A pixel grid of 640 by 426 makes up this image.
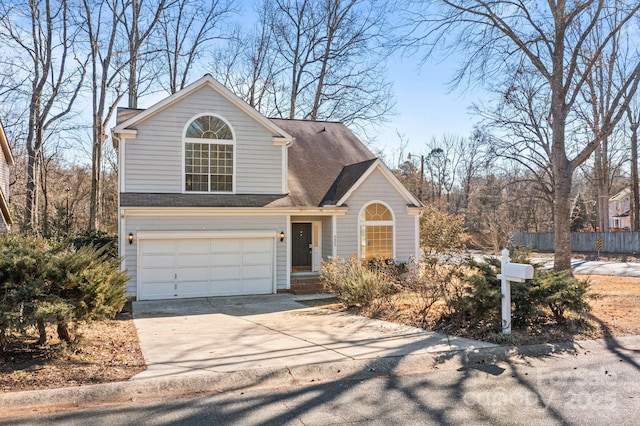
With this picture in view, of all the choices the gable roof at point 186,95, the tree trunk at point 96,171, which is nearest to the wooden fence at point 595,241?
the gable roof at point 186,95

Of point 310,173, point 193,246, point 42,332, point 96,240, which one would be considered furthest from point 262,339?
point 96,240

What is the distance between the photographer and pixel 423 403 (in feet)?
16.3

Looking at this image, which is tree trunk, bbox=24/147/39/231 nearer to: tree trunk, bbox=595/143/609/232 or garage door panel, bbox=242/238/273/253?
garage door panel, bbox=242/238/273/253

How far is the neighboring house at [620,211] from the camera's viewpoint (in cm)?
5134

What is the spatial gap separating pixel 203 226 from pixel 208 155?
2.35 m

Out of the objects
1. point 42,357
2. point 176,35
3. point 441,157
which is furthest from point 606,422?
point 441,157

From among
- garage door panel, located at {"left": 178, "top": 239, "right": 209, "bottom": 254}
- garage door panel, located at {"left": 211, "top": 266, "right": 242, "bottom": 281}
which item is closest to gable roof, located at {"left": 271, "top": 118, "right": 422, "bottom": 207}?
garage door panel, located at {"left": 211, "top": 266, "right": 242, "bottom": 281}

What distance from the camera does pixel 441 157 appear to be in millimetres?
51188

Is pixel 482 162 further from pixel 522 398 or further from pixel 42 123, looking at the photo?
pixel 522 398

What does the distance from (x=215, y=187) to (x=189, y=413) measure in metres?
10.6

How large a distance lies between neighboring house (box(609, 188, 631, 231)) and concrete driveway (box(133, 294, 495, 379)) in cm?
5178

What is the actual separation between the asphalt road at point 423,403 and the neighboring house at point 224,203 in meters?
8.97

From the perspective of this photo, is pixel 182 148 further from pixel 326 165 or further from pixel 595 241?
pixel 595 241

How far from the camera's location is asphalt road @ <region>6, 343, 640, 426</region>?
4480 millimetres
